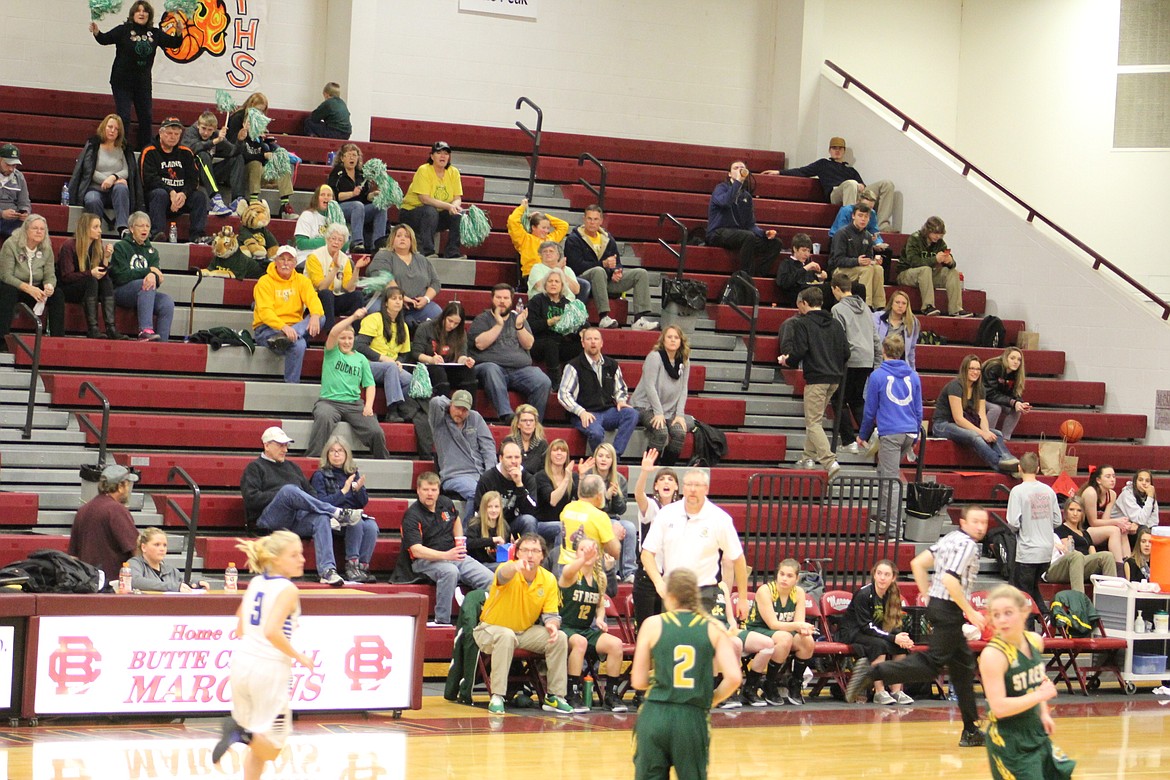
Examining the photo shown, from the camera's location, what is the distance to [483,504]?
451 inches

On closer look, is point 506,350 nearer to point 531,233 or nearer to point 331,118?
point 531,233

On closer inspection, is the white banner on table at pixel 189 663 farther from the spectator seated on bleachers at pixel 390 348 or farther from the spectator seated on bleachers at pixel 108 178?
the spectator seated on bleachers at pixel 108 178

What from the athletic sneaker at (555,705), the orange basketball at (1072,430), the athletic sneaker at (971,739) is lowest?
the athletic sneaker at (555,705)

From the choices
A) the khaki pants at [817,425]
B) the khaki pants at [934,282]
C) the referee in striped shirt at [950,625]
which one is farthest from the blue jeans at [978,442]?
the referee in striped shirt at [950,625]

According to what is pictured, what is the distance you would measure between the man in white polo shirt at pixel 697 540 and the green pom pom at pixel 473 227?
20.2ft

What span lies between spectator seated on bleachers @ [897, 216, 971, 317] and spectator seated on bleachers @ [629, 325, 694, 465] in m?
4.42

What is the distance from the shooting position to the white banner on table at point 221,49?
16516mm

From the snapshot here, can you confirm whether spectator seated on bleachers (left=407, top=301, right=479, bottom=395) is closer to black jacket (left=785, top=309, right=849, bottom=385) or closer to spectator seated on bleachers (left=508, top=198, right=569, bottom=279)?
spectator seated on bleachers (left=508, top=198, right=569, bottom=279)

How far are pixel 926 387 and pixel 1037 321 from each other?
2156mm

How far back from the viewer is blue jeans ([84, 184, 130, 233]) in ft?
45.4

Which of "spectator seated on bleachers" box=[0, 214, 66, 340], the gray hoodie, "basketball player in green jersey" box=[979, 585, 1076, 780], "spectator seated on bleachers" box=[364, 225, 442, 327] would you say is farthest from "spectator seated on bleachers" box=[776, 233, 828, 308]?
"basketball player in green jersey" box=[979, 585, 1076, 780]

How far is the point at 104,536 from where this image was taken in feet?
32.9

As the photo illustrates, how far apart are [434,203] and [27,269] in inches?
A: 160

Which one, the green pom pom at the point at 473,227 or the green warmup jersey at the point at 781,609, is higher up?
the green pom pom at the point at 473,227
